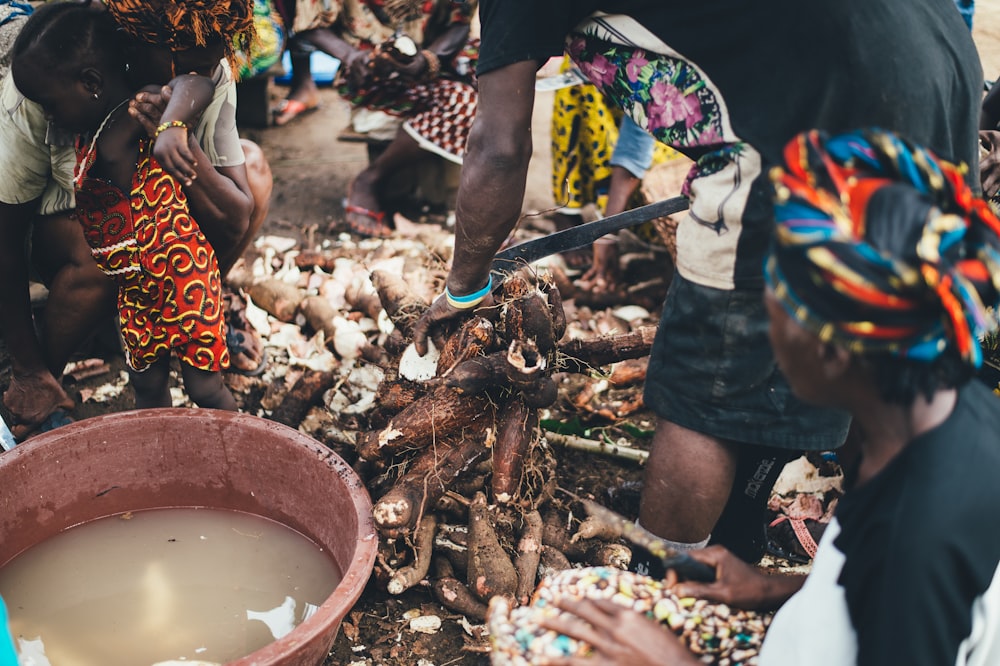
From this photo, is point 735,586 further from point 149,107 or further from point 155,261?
point 149,107

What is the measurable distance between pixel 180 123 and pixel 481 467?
1.32 metres

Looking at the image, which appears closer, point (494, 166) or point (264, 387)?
point (494, 166)

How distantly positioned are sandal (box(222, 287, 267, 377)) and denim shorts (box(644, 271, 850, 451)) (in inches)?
71.4

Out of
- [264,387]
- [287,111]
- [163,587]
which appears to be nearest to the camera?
[163,587]

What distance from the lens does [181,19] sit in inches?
87.4

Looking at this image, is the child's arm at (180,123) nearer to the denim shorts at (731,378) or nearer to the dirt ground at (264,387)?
the dirt ground at (264,387)

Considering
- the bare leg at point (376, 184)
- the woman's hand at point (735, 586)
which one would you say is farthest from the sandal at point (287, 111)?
the woman's hand at point (735, 586)

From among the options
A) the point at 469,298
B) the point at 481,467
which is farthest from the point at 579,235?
the point at 481,467

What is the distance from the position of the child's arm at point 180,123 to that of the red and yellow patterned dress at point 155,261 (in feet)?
0.39

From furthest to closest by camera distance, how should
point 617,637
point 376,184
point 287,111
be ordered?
point 287,111
point 376,184
point 617,637

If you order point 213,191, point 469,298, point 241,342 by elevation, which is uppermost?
point 213,191

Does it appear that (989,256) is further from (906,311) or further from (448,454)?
(448,454)

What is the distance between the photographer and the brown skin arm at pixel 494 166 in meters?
1.82

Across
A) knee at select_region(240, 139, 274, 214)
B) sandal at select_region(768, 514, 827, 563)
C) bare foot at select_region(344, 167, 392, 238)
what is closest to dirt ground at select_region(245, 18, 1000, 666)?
bare foot at select_region(344, 167, 392, 238)
